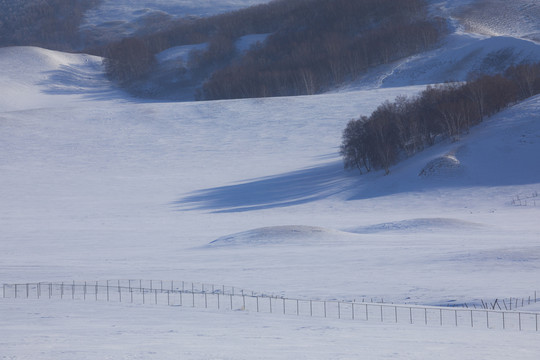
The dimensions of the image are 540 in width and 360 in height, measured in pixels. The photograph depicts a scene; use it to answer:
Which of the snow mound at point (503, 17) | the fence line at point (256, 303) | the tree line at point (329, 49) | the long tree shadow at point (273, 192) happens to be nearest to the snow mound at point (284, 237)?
the fence line at point (256, 303)

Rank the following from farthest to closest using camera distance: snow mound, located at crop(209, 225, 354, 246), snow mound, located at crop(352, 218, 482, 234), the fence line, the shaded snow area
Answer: snow mound, located at crop(352, 218, 482, 234)
snow mound, located at crop(209, 225, 354, 246)
the fence line
the shaded snow area

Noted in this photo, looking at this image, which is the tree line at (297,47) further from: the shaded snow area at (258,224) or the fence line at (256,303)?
the fence line at (256,303)

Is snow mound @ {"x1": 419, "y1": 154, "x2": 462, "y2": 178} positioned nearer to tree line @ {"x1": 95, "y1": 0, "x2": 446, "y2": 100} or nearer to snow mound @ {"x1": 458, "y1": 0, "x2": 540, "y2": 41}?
tree line @ {"x1": 95, "y1": 0, "x2": 446, "y2": 100}

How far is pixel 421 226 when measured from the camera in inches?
1492

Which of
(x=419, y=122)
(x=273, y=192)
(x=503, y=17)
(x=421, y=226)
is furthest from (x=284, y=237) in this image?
(x=503, y=17)

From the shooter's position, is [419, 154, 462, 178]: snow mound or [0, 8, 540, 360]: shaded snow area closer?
[0, 8, 540, 360]: shaded snow area

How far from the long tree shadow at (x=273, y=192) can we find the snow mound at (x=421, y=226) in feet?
48.9

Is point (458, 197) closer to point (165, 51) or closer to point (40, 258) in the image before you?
point (40, 258)

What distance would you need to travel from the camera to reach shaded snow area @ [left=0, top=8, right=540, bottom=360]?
1708 centimetres

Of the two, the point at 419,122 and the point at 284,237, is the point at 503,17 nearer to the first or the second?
the point at 419,122

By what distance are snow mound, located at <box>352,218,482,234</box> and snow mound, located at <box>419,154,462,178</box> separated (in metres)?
16.5

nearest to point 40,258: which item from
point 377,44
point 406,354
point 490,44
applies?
point 406,354

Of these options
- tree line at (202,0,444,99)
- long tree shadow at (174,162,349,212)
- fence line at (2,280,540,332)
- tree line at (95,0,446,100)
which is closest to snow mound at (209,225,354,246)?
fence line at (2,280,540,332)

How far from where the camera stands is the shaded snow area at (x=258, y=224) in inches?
672
